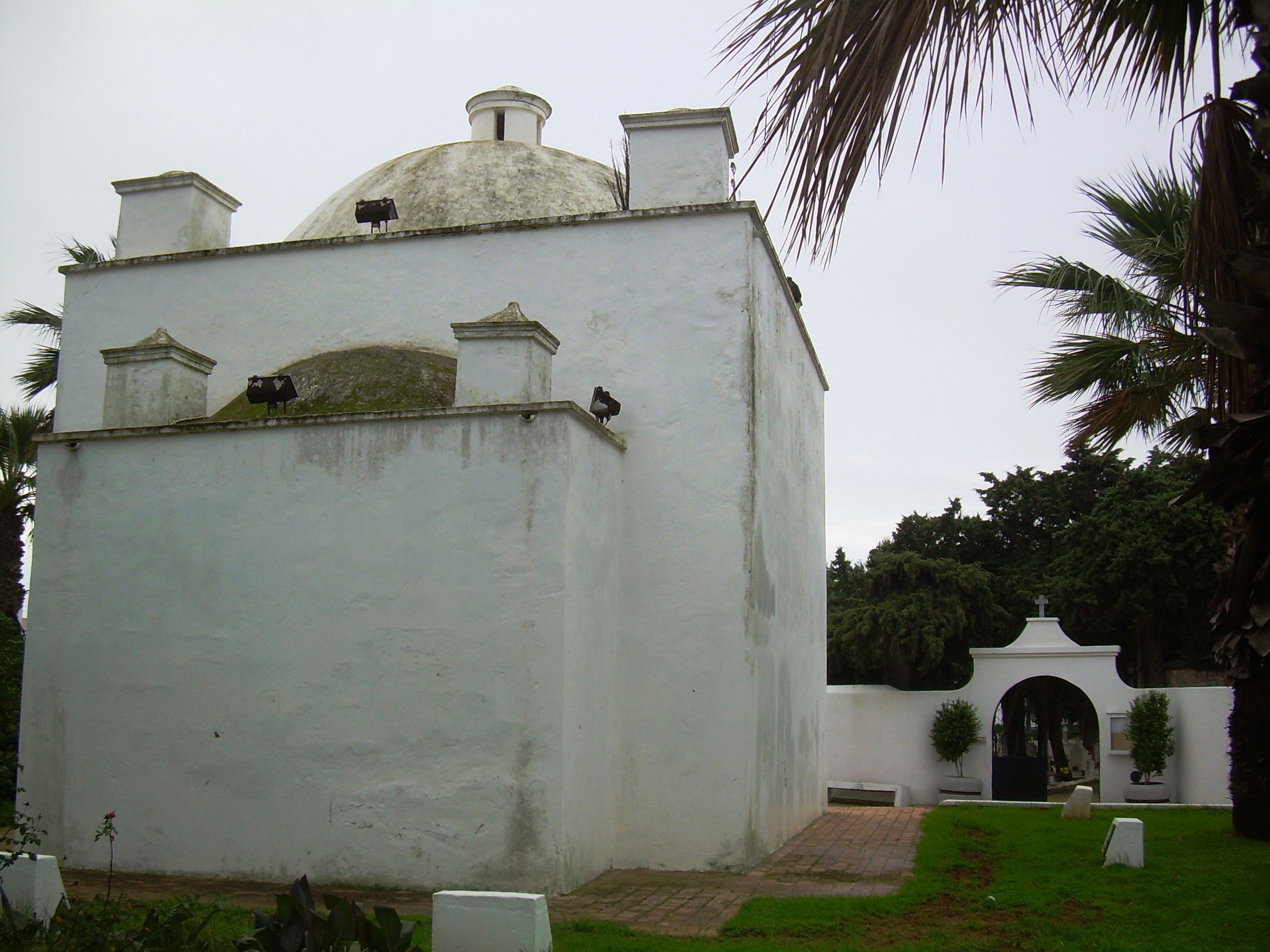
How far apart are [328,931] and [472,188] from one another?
1009 cm

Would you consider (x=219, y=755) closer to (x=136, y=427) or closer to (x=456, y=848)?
(x=456, y=848)

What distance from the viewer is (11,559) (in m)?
17.7

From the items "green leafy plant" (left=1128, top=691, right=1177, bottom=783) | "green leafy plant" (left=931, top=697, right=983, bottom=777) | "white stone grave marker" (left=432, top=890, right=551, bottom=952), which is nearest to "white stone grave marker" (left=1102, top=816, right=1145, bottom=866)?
"white stone grave marker" (left=432, top=890, right=551, bottom=952)

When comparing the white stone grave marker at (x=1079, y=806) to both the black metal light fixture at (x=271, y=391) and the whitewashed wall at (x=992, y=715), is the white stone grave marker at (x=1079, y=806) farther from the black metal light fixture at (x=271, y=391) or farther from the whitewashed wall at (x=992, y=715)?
the black metal light fixture at (x=271, y=391)

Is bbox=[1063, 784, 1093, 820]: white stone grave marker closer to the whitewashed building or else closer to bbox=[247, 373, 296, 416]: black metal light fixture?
the whitewashed building

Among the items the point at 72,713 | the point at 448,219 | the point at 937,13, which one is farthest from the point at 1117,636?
the point at 937,13

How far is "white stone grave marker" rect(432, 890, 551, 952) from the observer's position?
18.4 feet

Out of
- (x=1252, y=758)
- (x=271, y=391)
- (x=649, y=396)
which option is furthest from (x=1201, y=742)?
(x=271, y=391)

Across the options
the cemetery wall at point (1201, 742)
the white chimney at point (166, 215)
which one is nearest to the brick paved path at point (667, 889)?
the white chimney at point (166, 215)

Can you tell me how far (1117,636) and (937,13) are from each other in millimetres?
24641

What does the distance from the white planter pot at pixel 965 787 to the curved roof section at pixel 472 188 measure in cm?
1126

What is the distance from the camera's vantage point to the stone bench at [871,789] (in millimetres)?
18531

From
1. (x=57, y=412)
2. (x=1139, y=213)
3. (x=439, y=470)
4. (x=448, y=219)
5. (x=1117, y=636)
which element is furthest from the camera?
(x=1117, y=636)

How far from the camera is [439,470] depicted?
9.03 metres
